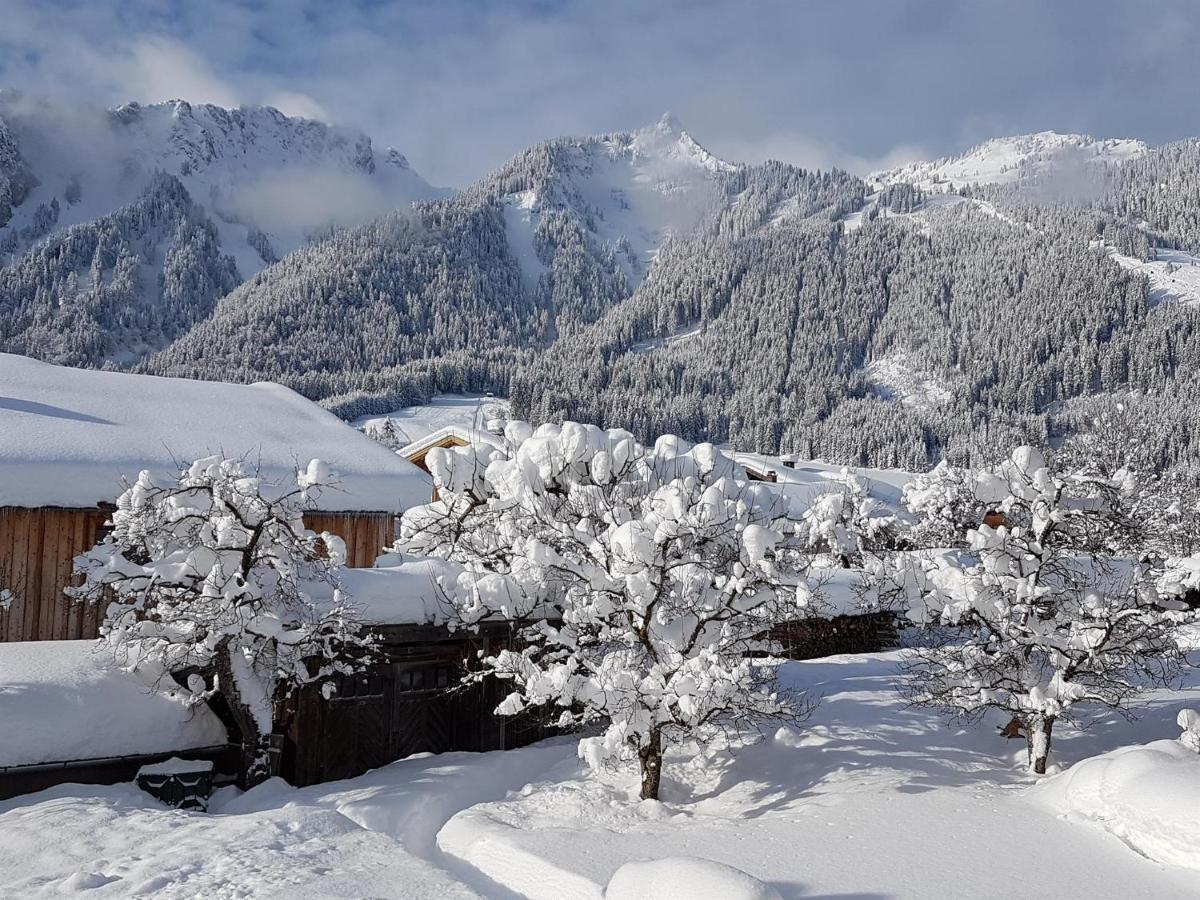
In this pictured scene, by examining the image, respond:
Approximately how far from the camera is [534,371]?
151 meters

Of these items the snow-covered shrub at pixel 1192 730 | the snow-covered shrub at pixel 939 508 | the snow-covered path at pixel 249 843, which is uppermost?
the snow-covered shrub at pixel 939 508

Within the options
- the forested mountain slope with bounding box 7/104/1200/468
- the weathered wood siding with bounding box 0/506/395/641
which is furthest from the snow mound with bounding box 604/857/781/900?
the forested mountain slope with bounding box 7/104/1200/468

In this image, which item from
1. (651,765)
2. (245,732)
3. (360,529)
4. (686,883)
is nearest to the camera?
(686,883)

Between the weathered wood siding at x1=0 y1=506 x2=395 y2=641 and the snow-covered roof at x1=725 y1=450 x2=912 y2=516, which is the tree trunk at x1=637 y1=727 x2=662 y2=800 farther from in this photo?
the snow-covered roof at x1=725 y1=450 x2=912 y2=516

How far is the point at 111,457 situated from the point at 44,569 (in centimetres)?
229

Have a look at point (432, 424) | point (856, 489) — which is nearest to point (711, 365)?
point (432, 424)

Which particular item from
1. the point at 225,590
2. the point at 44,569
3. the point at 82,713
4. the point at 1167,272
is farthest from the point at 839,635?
the point at 1167,272

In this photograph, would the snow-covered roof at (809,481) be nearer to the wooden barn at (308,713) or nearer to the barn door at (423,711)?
the wooden barn at (308,713)

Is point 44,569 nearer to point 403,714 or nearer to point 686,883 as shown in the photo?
point 403,714

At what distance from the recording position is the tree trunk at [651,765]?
36.6ft

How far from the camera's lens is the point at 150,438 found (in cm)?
1727

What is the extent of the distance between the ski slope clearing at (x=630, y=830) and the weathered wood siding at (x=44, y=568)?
5095 mm

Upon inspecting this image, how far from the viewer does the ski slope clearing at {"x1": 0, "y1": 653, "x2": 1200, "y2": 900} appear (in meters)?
7.82

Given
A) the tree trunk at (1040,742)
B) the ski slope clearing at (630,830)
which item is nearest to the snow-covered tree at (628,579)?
the ski slope clearing at (630,830)
